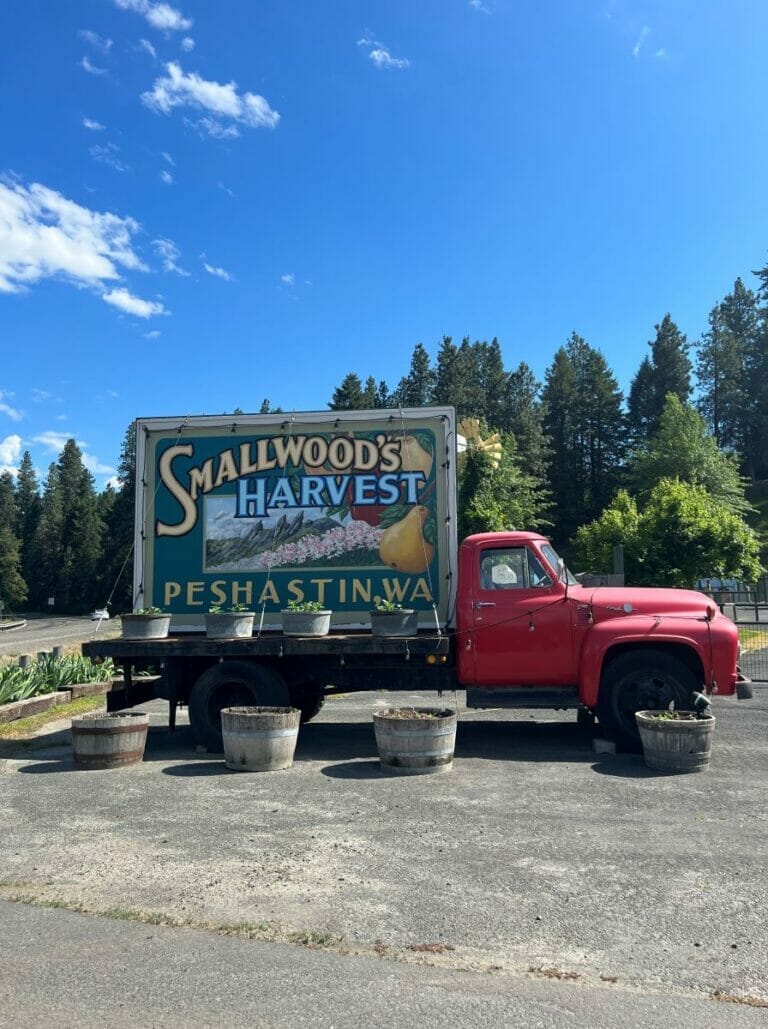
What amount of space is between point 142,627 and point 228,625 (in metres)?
0.97

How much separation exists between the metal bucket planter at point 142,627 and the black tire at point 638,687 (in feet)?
16.1

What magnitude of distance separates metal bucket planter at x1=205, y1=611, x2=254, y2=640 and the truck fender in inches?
147

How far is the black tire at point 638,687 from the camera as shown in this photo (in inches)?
314

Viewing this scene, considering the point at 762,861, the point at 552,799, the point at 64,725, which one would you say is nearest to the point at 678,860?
the point at 762,861

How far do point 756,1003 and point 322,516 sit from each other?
6.84m

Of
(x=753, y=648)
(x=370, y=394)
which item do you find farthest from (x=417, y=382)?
(x=753, y=648)

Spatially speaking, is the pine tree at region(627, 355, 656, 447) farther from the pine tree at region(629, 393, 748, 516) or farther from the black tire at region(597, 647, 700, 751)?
the black tire at region(597, 647, 700, 751)

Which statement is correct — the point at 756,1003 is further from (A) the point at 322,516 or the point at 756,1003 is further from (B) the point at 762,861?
(A) the point at 322,516

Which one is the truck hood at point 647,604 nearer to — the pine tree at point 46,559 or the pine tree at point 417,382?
the pine tree at point 417,382

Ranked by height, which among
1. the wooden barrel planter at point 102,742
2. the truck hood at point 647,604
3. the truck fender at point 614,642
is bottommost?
the wooden barrel planter at point 102,742

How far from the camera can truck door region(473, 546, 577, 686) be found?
8305mm

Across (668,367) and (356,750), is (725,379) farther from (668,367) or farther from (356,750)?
(356,750)

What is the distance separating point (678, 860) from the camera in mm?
5023

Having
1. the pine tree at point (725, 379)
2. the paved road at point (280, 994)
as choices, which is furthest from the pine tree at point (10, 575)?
the paved road at point (280, 994)
